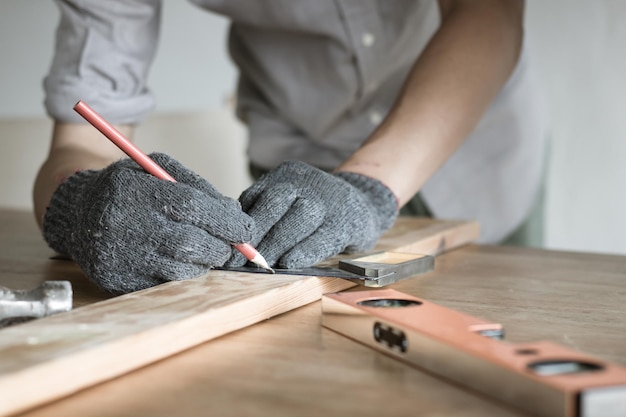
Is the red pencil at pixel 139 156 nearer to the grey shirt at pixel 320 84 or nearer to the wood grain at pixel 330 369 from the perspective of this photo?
the wood grain at pixel 330 369

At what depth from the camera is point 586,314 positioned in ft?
2.67

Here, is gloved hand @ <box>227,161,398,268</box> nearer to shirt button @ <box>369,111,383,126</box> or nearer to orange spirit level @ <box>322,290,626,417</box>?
orange spirit level @ <box>322,290,626,417</box>

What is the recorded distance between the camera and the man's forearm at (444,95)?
1173mm

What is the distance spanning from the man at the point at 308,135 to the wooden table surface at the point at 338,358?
10 centimetres

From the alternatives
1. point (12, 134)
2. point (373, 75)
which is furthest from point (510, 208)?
point (12, 134)

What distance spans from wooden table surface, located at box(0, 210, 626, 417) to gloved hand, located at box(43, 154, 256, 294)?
0.06m

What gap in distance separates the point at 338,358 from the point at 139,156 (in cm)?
36

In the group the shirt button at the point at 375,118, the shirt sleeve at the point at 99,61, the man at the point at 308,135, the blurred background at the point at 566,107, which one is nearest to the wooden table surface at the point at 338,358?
the man at the point at 308,135

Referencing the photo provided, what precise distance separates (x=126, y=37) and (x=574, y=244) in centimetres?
207

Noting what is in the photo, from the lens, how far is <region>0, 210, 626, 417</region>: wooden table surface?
559 mm

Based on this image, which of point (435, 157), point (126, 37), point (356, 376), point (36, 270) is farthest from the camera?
point (126, 37)

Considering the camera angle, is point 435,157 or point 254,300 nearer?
point 254,300

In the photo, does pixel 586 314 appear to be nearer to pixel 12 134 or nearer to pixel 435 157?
pixel 435 157

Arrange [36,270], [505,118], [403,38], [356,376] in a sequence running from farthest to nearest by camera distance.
Answer: [505,118]
[403,38]
[36,270]
[356,376]
